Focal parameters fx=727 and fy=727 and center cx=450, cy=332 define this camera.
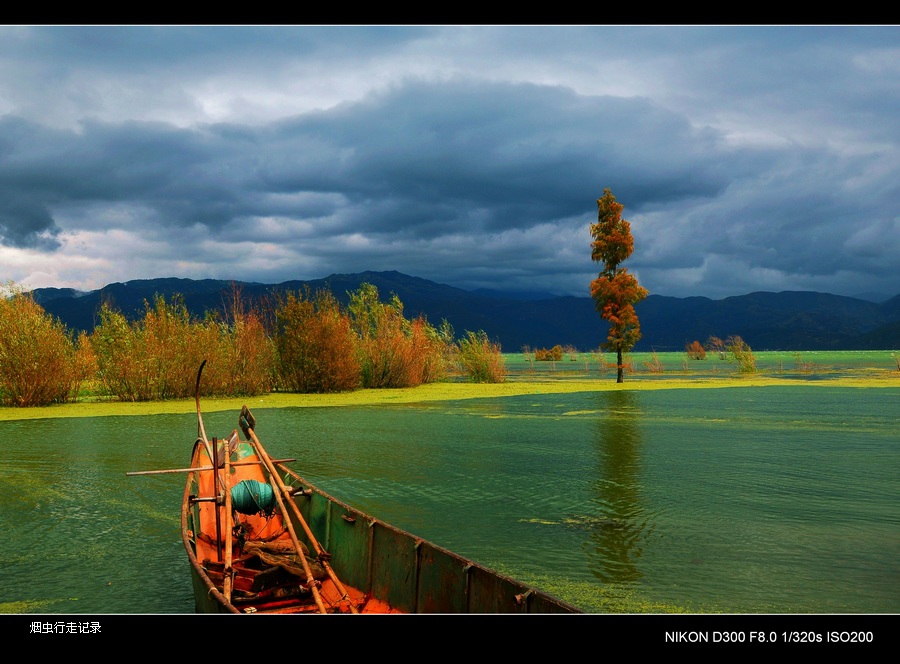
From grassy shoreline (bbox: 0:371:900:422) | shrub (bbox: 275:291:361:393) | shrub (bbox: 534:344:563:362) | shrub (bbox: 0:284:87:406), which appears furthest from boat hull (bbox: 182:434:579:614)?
shrub (bbox: 534:344:563:362)

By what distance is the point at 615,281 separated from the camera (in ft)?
120

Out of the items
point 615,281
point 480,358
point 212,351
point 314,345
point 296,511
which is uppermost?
point 615,281

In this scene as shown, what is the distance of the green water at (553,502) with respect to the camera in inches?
312

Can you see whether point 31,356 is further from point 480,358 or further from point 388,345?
point 480,358

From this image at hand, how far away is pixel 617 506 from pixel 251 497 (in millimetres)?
5986

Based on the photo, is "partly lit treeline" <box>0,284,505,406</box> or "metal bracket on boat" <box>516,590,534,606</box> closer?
"metal bracket on boat" <box>516,590,534,606</box>

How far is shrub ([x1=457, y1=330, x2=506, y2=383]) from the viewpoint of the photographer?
4100 centimetres

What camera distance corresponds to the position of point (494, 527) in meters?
10.4

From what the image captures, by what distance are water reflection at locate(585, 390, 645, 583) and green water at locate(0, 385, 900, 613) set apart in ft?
0.16

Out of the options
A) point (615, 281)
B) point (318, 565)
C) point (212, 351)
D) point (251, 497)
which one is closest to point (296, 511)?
point (318, 565)

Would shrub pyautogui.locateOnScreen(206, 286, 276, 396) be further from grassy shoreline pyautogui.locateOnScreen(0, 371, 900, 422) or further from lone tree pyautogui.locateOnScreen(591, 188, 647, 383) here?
lone tree pyautogui.locateOnScreen(591, 188, 647, 383)
